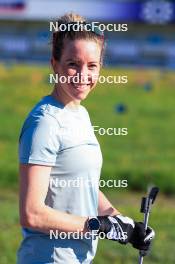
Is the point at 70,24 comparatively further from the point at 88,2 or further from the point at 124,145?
the point at 88,2

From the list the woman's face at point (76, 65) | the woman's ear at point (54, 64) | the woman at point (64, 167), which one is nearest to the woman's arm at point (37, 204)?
the woman at point (64, 167)

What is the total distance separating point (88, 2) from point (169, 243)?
1529 inches

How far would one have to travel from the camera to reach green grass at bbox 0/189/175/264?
633 cm

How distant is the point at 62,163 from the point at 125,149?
33.4ft

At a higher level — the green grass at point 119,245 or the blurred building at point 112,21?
the blurred building at point 112,21

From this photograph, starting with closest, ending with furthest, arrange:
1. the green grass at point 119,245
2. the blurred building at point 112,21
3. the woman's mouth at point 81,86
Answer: the woman's mouth at point 81,86 < the green grass at point 119,245 < the blurred building at point 112,21

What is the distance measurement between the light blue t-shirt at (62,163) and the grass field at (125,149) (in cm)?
313

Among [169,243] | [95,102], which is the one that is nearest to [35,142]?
[169,243]

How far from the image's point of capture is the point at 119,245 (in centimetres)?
668

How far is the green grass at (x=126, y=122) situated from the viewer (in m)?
10.8

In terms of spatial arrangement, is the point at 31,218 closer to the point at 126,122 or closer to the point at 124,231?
the point at 124,231

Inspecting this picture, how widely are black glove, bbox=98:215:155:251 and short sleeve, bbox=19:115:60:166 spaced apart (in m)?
0.36

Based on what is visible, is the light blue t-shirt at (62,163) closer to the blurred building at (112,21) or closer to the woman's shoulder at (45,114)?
the woman's shoulder at (45,114)

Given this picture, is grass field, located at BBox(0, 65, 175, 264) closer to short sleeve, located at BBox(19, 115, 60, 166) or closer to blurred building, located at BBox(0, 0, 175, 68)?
short sleeve, located at BBox(19, 115, 60, 166)
